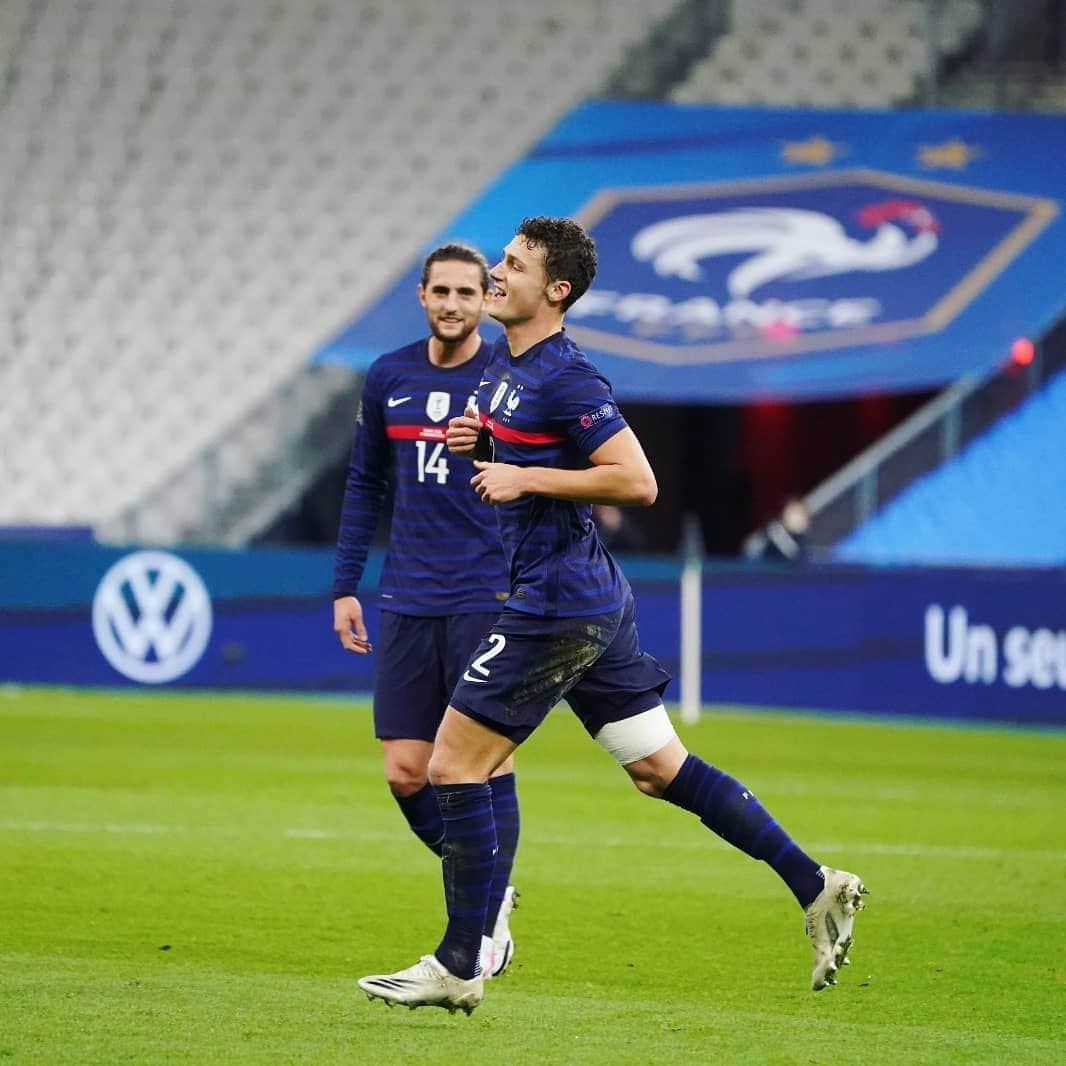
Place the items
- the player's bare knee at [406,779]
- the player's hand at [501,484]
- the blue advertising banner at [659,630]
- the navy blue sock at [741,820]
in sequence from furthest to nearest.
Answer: the blue advertising banner at [659,630] → the player's bare knee at [406,779] → the navy blue sock at [741,820] → the player's hand at [501,484]

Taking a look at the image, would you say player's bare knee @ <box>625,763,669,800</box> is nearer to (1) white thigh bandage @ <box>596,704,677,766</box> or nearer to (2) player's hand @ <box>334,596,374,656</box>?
(1) white thigh bandage @ <box>596,704,677,766</box>

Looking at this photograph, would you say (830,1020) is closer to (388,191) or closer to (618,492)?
(618,492)

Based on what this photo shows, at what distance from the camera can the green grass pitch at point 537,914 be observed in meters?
5.12

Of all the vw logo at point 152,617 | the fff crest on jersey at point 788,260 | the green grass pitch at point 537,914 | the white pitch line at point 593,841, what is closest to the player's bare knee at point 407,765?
the green grass pitch at point 537,914

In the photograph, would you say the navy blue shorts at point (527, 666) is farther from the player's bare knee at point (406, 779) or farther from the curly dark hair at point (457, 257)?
the curly dark hair at point (457, 257)

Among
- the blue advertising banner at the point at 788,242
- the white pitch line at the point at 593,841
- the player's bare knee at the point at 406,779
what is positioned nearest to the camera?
the player's bare knee at the point at 406,779

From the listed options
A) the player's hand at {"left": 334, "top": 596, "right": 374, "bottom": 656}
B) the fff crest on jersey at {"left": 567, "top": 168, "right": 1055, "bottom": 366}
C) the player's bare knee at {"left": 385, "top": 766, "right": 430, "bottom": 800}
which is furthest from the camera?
the fff crest on jersey at {"left": 567, "top": 168, "right": 1055, "bottom": 366}

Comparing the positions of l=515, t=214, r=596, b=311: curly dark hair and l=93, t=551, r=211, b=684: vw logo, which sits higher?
l=515, t=214, r=596, b=311: curly dark hair

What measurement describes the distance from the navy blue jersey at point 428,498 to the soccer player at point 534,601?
3.14 ft

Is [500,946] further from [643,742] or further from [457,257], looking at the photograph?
[457,257]

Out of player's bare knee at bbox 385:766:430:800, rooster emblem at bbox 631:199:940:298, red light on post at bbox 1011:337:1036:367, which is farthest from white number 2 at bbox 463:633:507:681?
rooster emblem at bbox 631:199:940:298

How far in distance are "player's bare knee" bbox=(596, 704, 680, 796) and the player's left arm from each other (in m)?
0.65

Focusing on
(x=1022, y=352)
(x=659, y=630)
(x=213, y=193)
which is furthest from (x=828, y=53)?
(x=659, y=630)

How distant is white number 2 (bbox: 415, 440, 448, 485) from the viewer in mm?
6355
